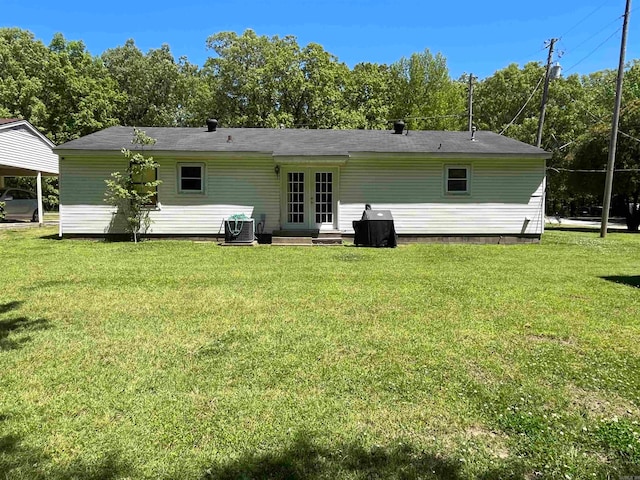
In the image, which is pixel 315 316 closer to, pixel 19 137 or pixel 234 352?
pixel 234 352

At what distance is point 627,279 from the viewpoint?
23.0 ft

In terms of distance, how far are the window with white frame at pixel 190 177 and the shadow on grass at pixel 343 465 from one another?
10.8 m

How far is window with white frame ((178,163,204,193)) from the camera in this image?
39.8 ft

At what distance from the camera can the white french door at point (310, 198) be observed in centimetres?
1241

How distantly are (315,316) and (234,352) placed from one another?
4.23 feet

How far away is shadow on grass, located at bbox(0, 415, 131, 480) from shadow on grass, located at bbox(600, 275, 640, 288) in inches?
293

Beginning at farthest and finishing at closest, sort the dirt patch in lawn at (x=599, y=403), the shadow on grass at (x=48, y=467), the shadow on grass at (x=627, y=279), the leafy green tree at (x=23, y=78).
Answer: the leafy green tree at (x=23, y=78)
the shadow on grass at (x=627, y=279)
the dirt patch in lawn at (x=599, y=403)
the shadow on grass at (x=48, y=467)

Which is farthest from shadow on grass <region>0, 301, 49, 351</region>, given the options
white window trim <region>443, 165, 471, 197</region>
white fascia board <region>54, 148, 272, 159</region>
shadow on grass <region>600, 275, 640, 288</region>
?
white window trim <region>443, 165, 471, 197</region>

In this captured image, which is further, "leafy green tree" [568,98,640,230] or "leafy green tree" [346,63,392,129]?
"leafy green tree" [346,63,392,129]

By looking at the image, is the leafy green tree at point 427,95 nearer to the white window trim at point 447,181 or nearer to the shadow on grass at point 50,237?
the white window trim at point 447,181

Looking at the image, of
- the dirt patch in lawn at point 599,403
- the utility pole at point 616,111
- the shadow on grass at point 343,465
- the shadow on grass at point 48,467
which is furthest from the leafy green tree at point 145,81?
the dirt patch in lawn at point 599,403

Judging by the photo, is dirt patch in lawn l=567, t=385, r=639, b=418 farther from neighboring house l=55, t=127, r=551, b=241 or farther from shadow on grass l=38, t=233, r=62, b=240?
shadow on grass l=38, t=233, r=62, b=240

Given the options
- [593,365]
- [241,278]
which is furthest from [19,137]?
[593,365]

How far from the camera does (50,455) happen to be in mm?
2182
